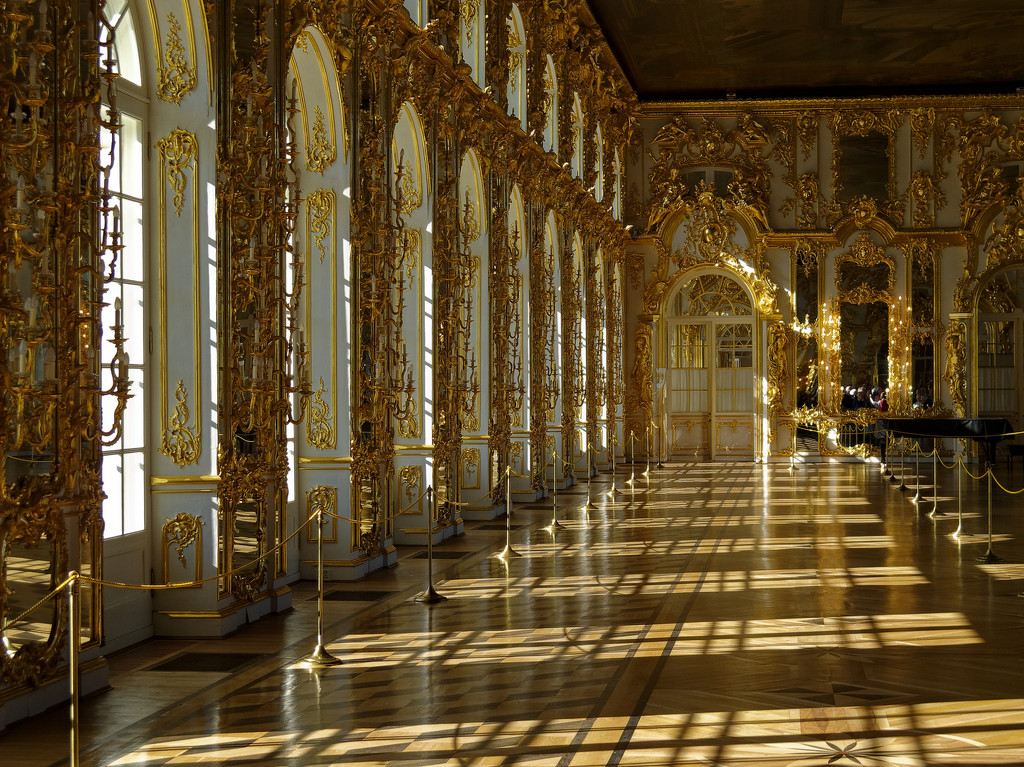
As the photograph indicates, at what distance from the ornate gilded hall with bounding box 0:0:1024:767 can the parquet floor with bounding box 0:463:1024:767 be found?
0.12 feet

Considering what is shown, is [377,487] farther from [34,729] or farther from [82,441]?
[34,729]

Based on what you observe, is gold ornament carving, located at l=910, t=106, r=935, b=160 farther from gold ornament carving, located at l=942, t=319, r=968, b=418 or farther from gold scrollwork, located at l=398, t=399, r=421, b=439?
gold scrollwork, located at l=398, t=399, r=421, b=439

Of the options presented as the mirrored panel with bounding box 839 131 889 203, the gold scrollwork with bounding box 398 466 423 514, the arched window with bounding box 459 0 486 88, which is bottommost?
the gold scrollwork with bounding box 398 466 423 514

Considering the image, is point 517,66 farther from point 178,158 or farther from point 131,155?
point 131,155

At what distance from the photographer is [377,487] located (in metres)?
10.5

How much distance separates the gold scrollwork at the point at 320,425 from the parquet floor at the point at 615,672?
1281 mm

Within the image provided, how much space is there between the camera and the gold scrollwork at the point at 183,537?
24.5 ft

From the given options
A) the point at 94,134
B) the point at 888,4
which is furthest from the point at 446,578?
the point at 888,4

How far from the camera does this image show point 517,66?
17188mm

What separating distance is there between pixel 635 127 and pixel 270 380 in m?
20.6

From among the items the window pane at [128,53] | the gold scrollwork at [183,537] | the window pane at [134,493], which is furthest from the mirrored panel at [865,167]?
the window pane at [134,493]

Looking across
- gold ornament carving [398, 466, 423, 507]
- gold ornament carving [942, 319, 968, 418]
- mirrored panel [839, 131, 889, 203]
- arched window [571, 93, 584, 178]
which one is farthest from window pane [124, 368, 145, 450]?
gold ornament carving [942, 319, 968, 418]

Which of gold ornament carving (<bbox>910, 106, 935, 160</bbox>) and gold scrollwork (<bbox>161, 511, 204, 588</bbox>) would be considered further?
gold ornament carving (<bbox>910, 106, 935, 160</bbox>)

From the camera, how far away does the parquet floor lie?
16.6ft
